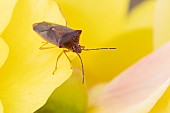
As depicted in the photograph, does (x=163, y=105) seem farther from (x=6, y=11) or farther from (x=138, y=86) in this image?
(x=6, y=11)

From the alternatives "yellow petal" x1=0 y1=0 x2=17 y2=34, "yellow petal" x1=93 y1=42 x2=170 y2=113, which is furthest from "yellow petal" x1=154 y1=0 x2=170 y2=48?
"yellow petal" x1=0 y1=0 x2=17 y2=34

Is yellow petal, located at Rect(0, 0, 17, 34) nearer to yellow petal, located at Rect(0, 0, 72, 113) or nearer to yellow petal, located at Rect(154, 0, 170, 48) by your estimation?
yellow petal, located at Rect(0, 0, 72, 113)

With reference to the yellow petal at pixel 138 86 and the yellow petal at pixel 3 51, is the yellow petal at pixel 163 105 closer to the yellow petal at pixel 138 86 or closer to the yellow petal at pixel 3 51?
the yellow petal at pixel 138 86

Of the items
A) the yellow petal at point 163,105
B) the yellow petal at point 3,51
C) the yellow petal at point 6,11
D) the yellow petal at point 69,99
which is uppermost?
the yellow petal at point 6,11

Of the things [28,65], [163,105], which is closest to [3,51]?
[28,65]

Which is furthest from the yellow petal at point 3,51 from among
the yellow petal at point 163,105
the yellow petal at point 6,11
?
the yellow petal at point 163,105

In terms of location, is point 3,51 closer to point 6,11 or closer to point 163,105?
point 6,11
